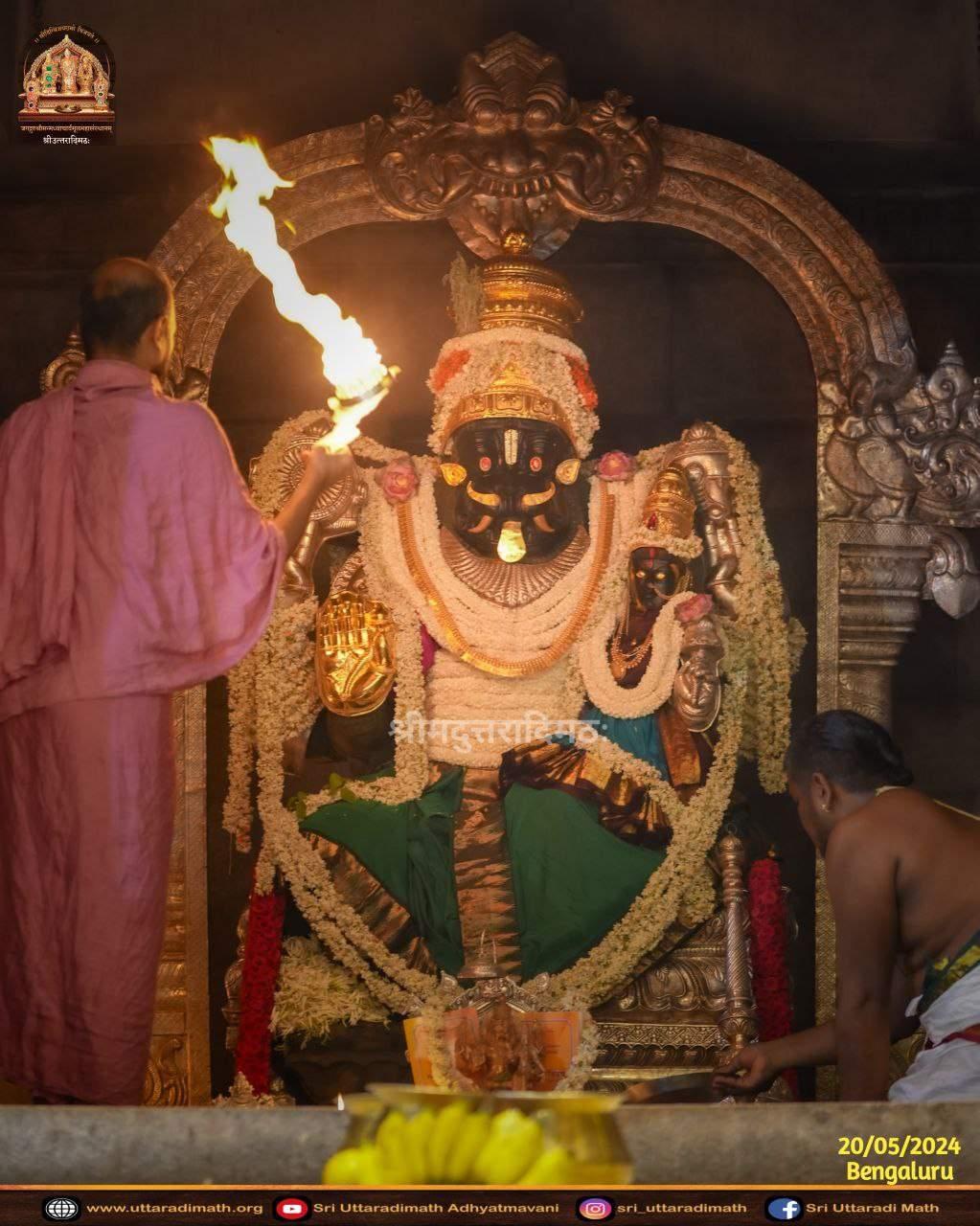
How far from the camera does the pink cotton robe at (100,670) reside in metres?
4.25

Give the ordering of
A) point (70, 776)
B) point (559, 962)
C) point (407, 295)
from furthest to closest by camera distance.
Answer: point (407, 295), point (559, 962), point (70, 776)

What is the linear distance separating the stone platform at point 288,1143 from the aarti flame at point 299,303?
5.66ft

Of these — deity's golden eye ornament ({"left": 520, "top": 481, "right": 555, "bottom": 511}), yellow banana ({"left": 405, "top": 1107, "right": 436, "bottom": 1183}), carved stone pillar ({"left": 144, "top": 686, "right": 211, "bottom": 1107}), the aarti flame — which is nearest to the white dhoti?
yellow banana ({"left": 405, "top": 1107, "right": 436, "bottom": 1183})

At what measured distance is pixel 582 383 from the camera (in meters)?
5.77

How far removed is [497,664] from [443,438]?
768mm

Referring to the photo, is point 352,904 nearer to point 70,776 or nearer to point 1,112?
point 70,776

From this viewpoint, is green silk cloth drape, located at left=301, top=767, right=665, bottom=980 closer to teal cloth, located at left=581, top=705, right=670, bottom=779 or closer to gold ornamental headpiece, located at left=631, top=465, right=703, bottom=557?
teal cloth, located at left=581, top=705, right=670, bottom=779

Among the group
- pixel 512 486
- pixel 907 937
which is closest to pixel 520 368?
pixel 512 486

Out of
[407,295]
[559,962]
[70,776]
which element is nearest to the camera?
[70,776]

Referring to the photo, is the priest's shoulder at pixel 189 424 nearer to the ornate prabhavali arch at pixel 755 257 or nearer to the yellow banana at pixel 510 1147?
the ornate prabhavali arch at pixel 755 257

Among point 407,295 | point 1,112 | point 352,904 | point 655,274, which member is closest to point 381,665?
point 352,904
